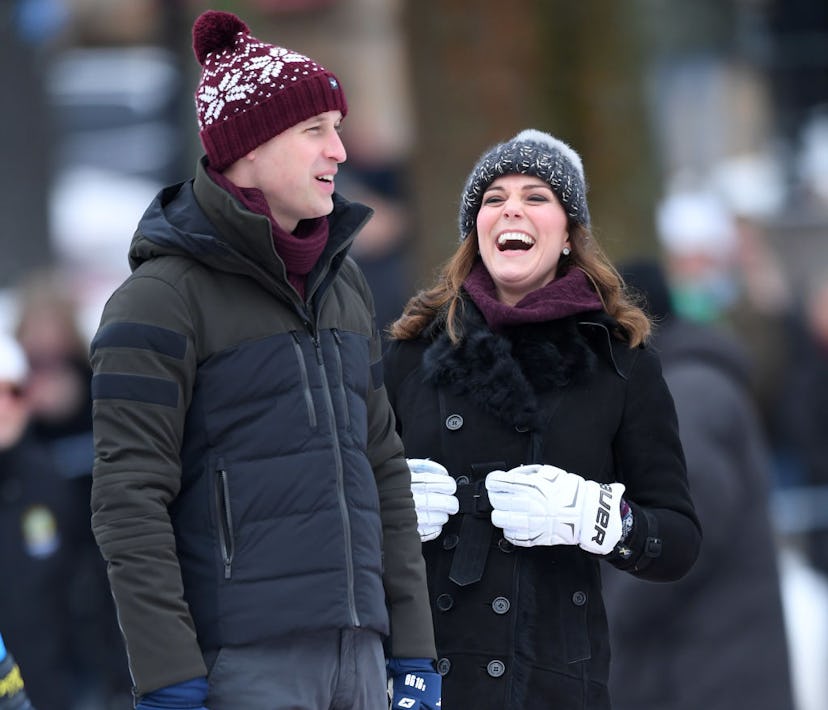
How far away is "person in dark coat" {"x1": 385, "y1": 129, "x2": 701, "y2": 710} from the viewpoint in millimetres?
3879

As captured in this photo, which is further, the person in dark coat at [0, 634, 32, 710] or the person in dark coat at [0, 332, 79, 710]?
the person in dark coat at [0, 332, 79, 710]

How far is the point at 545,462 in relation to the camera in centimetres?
391

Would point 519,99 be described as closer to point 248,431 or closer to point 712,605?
point 712,605

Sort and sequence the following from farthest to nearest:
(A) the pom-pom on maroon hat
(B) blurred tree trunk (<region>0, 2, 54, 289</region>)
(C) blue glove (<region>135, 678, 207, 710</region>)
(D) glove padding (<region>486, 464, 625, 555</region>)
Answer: (B) blurred tree trunk (<region>0, 2, 54, 289</region>) < (D) glove padding (<region>486, 464, 625, 555</region>) < (A) the pom-pom on maroon hat < (C) blue glove (<region>135, 678, 207, 710</region>)

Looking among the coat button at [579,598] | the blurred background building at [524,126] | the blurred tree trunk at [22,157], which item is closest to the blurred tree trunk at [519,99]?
the blurred background building at [524,126]

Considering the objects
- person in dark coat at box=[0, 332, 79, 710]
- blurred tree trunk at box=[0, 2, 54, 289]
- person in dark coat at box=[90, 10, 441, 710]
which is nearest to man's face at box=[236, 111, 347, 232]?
person in dark coat at box=[90, 10, 441, 710]

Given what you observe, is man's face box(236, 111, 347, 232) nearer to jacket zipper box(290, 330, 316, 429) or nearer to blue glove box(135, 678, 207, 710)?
jacket zipper box(290, 330, 316, 429)

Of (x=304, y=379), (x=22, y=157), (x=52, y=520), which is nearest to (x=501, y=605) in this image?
(x=304, y=379)

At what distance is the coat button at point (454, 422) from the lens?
3967 mm

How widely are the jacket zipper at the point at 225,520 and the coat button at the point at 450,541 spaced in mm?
Answer: 659

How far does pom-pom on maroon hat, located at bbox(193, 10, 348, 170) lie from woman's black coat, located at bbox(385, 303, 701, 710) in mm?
651

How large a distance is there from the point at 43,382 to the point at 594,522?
5477mm

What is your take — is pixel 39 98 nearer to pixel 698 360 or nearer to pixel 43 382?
pixel 43 382

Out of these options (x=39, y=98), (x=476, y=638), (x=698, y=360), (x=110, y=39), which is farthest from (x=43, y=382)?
(x=110, y=39)
